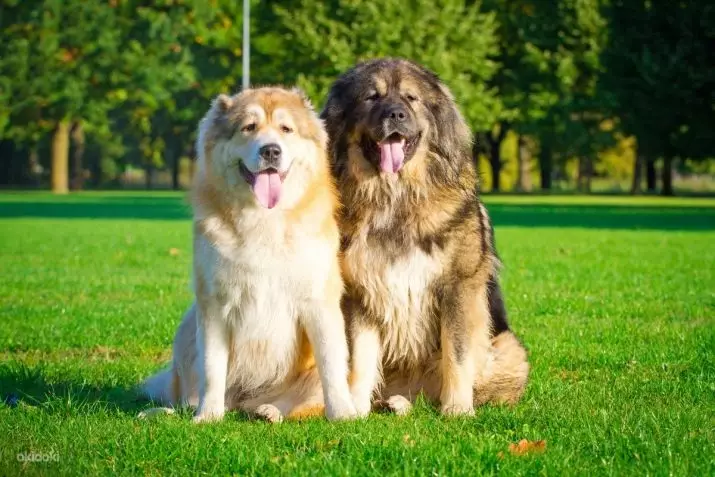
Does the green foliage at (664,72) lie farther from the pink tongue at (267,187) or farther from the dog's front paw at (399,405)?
the pink tongue at (267,187)

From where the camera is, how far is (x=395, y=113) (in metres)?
6.24

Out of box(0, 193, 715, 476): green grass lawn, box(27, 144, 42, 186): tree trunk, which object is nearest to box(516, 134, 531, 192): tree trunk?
box(27, 144, 42, 186): tree trunk

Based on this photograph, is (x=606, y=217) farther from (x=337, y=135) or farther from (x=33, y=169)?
(x=33, y=169)

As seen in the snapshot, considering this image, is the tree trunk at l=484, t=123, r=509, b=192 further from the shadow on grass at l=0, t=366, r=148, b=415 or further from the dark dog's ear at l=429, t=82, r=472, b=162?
the shadow on grass at l=0, t=366, r=148, b=415

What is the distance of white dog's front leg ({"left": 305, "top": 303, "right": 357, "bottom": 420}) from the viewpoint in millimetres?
5969

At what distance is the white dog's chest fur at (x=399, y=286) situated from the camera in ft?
20.4

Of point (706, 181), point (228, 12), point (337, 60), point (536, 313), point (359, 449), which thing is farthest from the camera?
point (706, 181)

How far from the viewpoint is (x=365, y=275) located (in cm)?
626

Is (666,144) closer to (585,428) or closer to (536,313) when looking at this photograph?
(536,313)

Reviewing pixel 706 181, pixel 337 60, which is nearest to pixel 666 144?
pixel 337 60

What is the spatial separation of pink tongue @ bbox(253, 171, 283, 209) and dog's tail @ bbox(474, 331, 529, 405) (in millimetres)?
1785

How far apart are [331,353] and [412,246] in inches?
32.4

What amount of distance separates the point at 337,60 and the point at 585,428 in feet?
109

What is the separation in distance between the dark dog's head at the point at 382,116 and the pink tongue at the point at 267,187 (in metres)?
0.73
